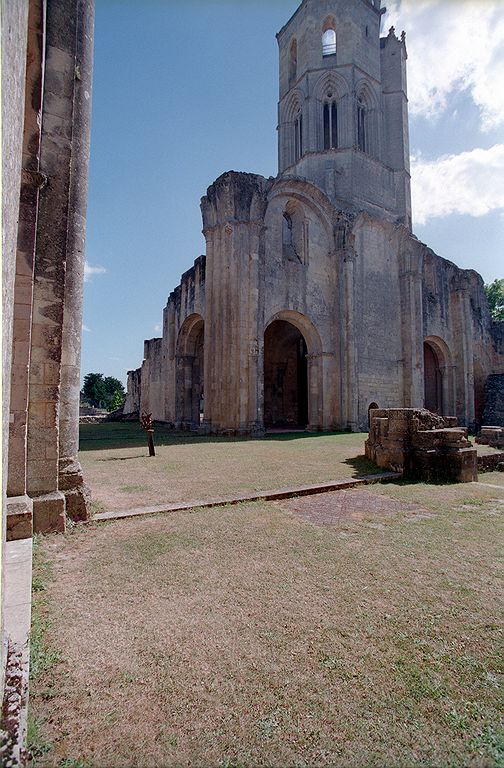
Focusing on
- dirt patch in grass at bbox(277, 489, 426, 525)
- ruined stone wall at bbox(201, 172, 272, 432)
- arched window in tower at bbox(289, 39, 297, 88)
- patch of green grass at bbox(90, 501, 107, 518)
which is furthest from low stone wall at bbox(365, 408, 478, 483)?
arched window in tower at bbox(289, 39, 297, 88)

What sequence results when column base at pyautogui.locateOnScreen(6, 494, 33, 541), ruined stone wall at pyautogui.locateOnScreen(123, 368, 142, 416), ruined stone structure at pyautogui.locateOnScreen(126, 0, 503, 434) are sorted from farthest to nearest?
ruined stone wall at pyautogui.locateOnScreen(123, 368, 142, 416), ruined stone structure at pyautogui.locateOnScreen(126, 0, 503, 434), column base at pyautogui.locateOnScreen(6, 494, 33, 541)

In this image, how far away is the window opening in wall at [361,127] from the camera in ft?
95.6

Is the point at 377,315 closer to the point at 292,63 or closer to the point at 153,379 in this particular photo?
the point at 153,379

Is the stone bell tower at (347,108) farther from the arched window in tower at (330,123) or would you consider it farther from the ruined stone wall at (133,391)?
the ruined stone wall at (133,391)

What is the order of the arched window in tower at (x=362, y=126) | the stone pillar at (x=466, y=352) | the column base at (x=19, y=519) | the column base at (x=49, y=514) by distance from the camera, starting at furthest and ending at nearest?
the arched window in tower at (x=362, y=126) → the stone pillar at (x=466, y=352) → the column base at (x=49, y=514) → the column base at (x=19, y=519)

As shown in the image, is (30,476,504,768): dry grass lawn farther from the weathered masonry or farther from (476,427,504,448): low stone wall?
(476,427,504,448): low stone wall

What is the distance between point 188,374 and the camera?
2153 centimetres

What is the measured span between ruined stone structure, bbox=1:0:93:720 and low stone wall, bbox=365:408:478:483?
5497 millimetres

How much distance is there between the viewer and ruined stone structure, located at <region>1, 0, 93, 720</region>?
12.4 feet

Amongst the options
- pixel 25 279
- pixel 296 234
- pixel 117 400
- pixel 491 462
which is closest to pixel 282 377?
pixel 296 234

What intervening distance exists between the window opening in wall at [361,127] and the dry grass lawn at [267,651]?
32.3 meters

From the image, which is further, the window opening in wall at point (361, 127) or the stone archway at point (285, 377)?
the window opening in wall at point (361, 127)

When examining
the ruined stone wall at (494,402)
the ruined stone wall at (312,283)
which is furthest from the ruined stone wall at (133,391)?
the ruined stone wall at (494,402)

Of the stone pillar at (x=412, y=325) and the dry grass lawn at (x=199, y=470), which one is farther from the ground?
the stone pillar at (x=412, y=325)
